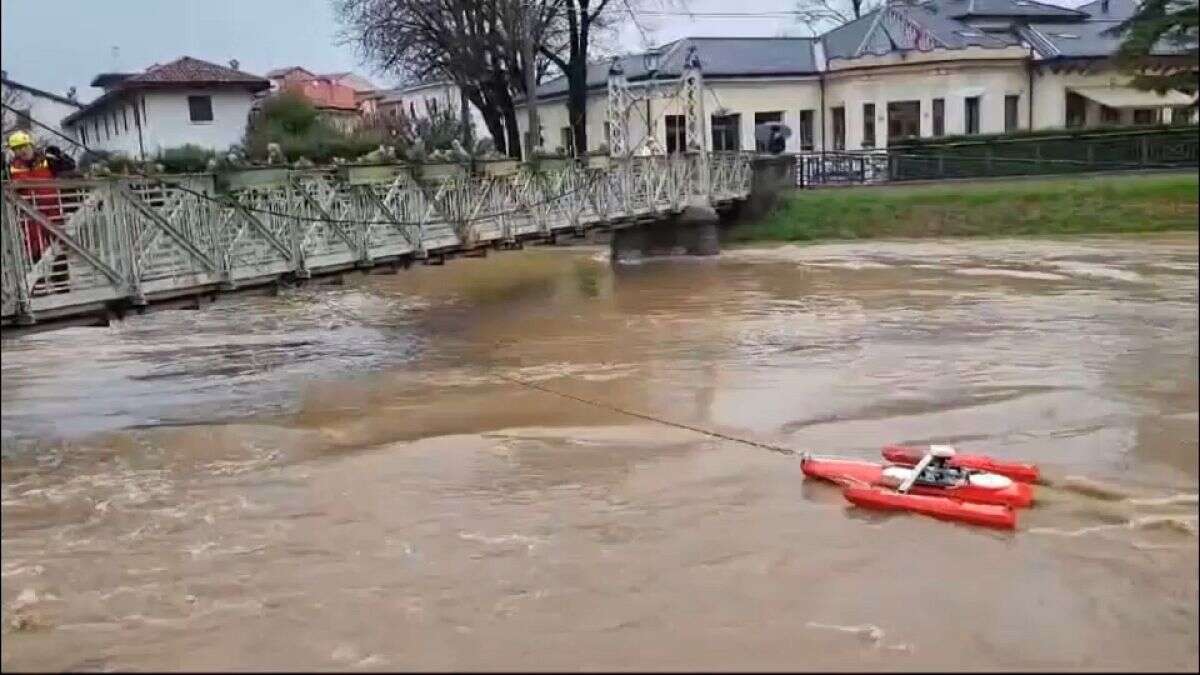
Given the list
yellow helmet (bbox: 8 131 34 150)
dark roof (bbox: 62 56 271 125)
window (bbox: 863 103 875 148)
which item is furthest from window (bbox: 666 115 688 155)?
yellow helmet (bbox: 8 131 34 150)

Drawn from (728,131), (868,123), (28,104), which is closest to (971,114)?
(868,123)

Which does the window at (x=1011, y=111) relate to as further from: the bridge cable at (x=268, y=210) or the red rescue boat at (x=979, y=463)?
the red rescue boat at (x=979, y=463)

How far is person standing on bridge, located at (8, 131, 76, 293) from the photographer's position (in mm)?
8203

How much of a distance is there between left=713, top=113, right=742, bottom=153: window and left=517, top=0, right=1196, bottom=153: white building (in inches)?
1.7

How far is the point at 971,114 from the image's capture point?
36.7 meters

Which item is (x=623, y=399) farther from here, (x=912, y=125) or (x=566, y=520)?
(x=912, y=125)

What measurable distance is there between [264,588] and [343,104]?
38.9 meters

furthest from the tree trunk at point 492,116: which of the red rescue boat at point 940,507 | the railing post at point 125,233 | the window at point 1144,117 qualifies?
the red rescue boat at point 940,507

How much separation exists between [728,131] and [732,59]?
2523 millimetres

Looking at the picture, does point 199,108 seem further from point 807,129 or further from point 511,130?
point 807,129

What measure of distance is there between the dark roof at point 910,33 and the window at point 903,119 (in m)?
1.68

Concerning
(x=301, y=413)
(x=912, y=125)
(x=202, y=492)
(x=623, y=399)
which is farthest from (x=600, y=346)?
(x=912, y=125)

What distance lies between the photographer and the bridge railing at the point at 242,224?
Result: 9.01m

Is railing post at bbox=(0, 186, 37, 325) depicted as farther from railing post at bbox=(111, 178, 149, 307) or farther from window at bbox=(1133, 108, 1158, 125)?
window at bbox=(1133, 108, 1158, 125)
